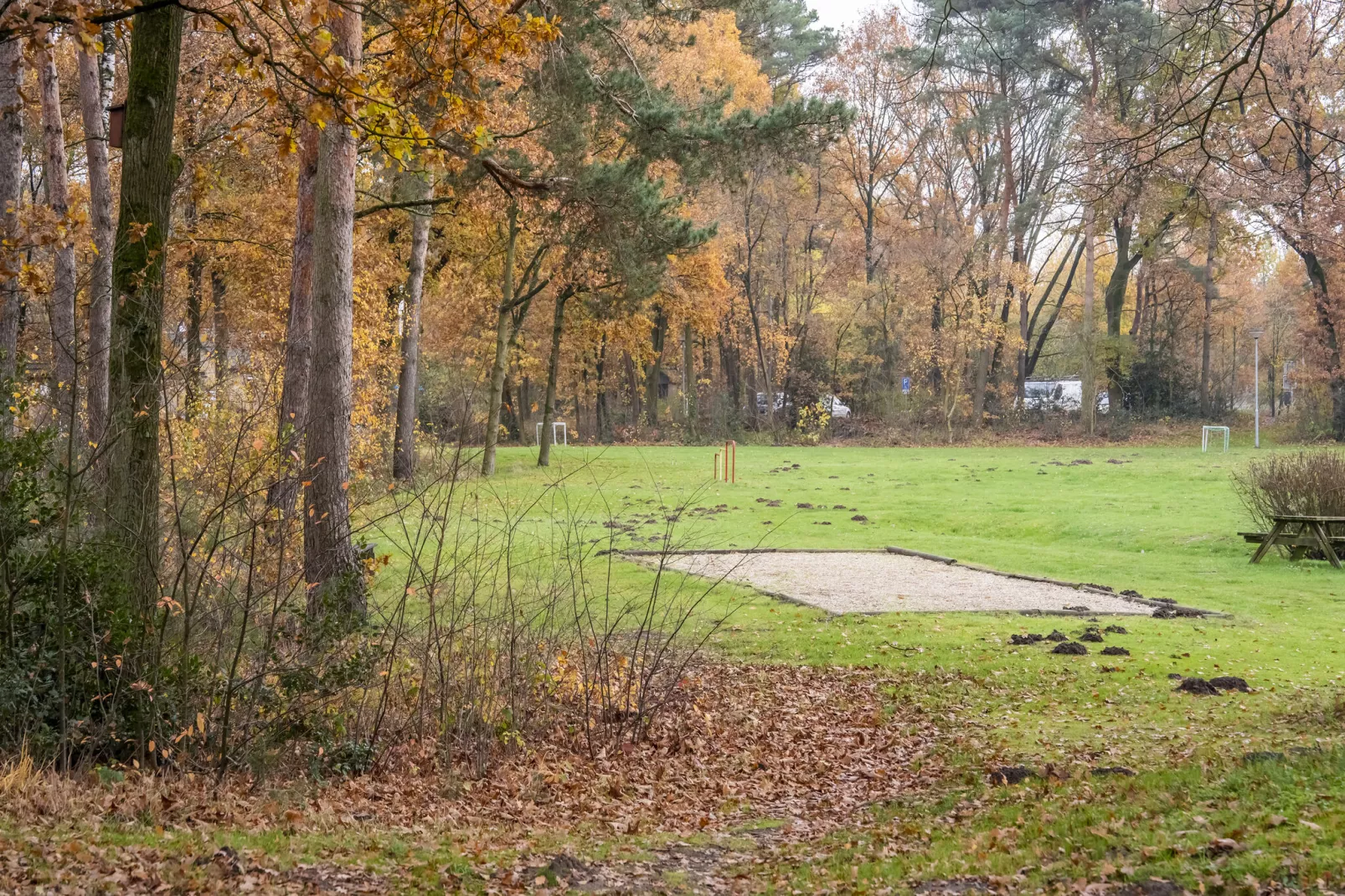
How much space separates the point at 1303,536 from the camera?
17516 millimetres

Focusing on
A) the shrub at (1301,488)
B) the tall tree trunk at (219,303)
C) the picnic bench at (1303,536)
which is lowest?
the picnic bench at (1303,536)

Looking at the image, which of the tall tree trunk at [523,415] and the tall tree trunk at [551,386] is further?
the tall tree trunk at [523,415]

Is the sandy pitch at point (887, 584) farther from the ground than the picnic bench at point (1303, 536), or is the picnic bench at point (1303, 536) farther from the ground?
the picnic bench at point (1303, 536)

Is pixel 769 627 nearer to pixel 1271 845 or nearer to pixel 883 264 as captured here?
pixel 1271 845

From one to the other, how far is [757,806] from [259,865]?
11.0 ft

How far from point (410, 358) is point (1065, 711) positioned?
20092mm

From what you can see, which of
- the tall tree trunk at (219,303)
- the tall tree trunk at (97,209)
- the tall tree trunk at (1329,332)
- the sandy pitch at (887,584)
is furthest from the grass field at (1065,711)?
the tall tree trunk at (1329,332)

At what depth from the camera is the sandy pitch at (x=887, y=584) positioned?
1388 cm

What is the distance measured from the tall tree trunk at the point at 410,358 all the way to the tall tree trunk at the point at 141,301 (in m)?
17.4

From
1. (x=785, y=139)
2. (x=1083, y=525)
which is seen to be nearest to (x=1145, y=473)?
(x=1083, y=525)

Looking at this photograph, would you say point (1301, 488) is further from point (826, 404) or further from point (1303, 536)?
point (826, 404)

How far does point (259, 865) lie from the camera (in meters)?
4.93

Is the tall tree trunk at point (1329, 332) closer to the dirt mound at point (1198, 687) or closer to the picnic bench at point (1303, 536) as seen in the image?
the picnic bench at point (1303, 536)

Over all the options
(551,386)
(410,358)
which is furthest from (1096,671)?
(551,386)
